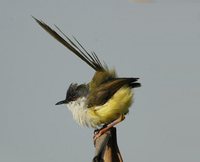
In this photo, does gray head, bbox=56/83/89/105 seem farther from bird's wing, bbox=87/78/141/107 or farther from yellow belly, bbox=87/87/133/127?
yellow belly, bbox=87/87/133/127

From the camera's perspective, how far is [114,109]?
6.69 meters

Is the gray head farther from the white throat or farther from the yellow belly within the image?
the yellow belly

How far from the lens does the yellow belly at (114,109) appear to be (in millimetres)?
6641

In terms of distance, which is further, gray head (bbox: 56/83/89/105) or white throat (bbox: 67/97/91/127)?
gray head (bbox: 56/83/89/105)

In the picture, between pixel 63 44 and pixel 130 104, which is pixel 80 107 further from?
pixel 63 44

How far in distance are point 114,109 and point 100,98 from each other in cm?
24

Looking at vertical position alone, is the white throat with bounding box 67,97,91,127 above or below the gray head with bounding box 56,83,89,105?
below

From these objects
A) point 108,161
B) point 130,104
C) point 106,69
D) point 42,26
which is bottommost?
point 108,161

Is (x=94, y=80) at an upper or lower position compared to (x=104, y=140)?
upper

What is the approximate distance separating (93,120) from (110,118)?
260mm

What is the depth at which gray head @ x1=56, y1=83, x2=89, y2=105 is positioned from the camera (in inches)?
270

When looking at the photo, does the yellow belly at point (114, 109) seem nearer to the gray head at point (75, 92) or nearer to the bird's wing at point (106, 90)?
the bird's wing at point (106, 90)

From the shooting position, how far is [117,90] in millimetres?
6672

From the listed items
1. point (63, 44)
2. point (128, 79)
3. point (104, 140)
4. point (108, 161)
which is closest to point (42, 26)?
point (63, 44)
